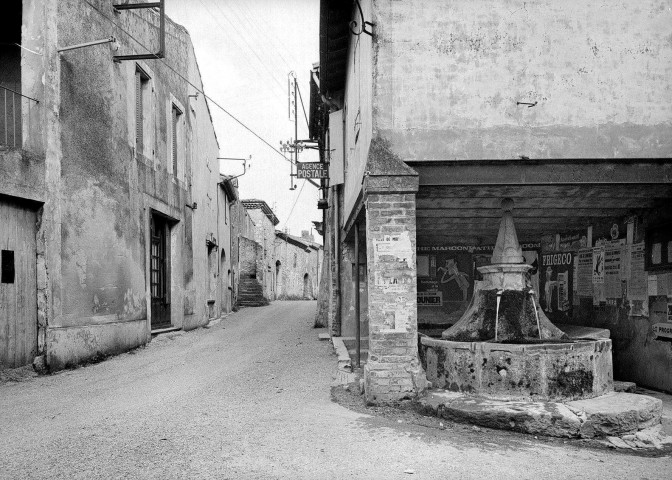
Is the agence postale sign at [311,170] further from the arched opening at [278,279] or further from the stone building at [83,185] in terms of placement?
the arched opening at [278,279]

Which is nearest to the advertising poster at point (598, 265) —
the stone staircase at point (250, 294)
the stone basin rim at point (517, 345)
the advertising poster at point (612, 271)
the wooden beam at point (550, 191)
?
the advertising poster at point (612, 271)

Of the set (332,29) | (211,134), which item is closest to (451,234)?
(332,29)

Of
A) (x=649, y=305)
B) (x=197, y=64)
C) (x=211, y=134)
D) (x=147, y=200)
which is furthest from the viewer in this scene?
(x=211, y=134)

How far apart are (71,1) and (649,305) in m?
9.76

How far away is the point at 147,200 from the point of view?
1177 centimetres

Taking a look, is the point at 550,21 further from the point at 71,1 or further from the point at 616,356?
the point at 71,1

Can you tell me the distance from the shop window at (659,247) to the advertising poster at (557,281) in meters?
2.02

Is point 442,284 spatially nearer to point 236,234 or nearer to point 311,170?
point 311,170

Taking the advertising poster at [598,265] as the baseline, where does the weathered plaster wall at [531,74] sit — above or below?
above

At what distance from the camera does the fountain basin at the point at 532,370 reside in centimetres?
590

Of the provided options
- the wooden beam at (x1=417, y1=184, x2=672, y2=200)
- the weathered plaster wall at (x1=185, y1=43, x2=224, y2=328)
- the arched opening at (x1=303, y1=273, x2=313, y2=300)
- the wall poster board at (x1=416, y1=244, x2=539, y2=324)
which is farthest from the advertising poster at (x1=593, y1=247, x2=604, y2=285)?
the arched opening at (x1=303, y1=273, x2=313, y2=300)

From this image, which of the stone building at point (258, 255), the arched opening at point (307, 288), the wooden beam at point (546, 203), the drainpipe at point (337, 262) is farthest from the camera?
the arched opening at point (307, 288)

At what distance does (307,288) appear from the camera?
47.8m

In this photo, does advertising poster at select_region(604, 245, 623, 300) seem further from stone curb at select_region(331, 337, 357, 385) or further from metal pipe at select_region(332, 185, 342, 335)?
metal pipe at select_region(332, 185, 342, 335)
